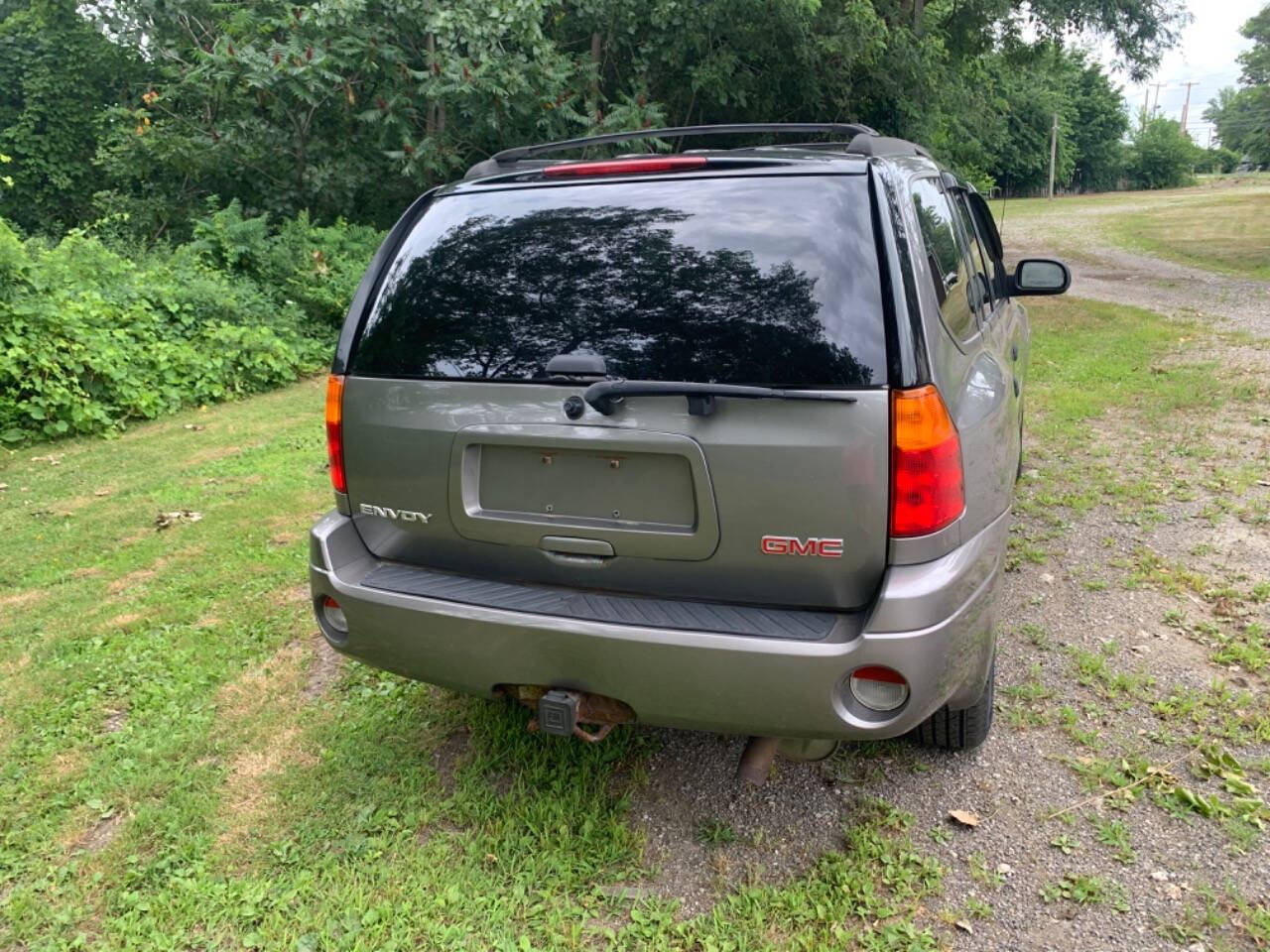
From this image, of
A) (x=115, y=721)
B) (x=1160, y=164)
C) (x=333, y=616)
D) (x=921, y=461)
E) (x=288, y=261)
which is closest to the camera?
(x=921, y=461)

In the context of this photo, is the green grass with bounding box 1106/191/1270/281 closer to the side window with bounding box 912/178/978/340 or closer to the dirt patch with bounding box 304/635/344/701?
the side window with bounding box 912/178/978/340

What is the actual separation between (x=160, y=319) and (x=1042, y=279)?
8277mm

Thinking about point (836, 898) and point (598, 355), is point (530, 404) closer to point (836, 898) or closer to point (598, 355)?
point (598, 355)

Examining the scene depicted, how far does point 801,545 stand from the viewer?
216cm

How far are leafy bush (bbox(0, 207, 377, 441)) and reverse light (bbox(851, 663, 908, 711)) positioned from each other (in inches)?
305

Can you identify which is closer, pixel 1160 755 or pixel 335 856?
pixel 335 856

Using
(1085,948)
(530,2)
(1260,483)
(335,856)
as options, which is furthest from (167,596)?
(530,2)

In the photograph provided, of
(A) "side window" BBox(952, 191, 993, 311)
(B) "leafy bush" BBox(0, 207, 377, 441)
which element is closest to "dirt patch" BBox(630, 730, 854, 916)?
(A) "side window" BBox(952, 191, 993, 311)

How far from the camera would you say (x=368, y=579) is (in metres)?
2.64

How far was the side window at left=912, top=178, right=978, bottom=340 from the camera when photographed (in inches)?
99.0

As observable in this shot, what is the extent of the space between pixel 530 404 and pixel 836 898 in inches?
60.9

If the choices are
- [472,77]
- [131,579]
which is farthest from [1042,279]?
[472,77]

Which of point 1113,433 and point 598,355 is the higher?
point 598,355

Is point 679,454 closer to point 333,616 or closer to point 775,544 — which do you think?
point 775,544
